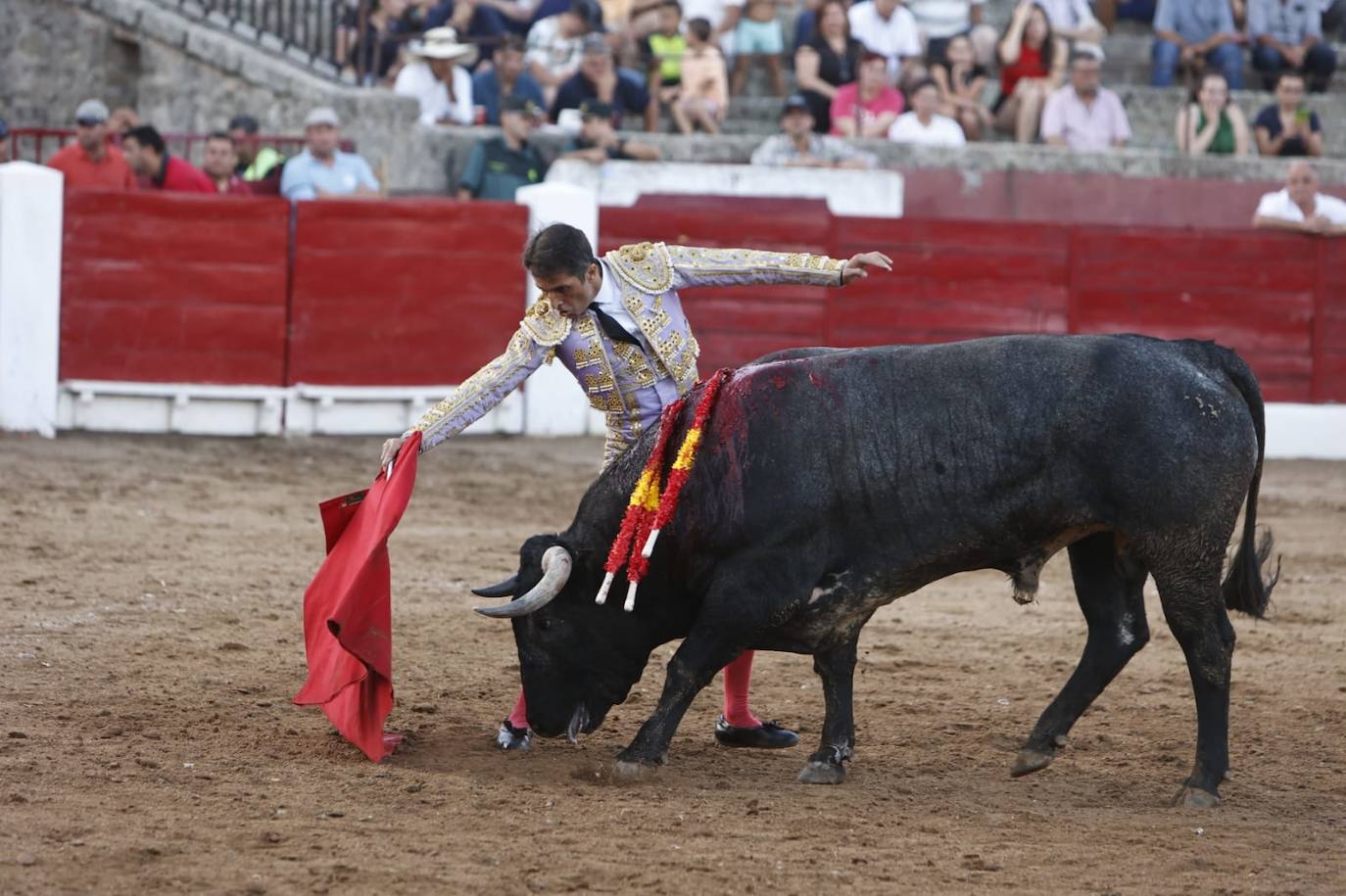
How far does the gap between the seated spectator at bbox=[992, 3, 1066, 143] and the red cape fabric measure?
8.70 metres

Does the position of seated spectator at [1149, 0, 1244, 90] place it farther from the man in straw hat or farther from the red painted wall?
the man in straw hat

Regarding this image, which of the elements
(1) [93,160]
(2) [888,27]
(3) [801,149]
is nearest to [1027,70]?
(2) [888,27]

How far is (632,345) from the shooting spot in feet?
14.2

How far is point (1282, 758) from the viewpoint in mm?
4430

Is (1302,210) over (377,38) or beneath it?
beneath

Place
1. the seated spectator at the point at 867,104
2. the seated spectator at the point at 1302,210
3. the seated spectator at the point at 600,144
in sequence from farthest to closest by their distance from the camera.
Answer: the seated spectator at the point at 867,104 < the seated spectator at the point at 600,144 < the seated spectator at the point at 1302,210

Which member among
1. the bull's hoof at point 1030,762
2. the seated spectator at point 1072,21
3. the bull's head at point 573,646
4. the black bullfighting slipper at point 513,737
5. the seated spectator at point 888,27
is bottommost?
the black bullfighting slipper at point 513,737

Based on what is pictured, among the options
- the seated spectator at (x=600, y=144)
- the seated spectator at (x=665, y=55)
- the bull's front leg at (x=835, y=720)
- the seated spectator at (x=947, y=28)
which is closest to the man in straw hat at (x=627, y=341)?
the bull's front leg at (x=835, y=720)

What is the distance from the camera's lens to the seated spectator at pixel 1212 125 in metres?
12.2

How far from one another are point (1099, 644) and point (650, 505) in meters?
1.07

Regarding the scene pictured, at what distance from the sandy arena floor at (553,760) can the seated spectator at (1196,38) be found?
6.86m

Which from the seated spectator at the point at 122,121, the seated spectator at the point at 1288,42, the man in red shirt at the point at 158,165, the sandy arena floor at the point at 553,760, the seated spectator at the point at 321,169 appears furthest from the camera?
the seated spectator at the point at 1288,42

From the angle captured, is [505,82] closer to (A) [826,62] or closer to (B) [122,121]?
(A) [826,62]

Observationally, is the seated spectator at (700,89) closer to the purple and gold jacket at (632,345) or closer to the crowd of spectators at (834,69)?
the crowd of spectators at (834,69)
